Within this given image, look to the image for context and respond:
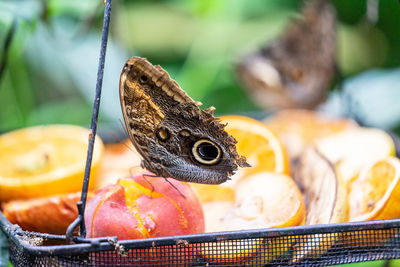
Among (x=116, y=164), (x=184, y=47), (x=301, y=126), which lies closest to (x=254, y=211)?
(x=116, y=164)

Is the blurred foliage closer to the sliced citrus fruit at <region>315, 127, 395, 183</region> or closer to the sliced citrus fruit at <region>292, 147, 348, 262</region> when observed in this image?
the sliced citrus fruit at <region>315, 127, 395, 183</region>

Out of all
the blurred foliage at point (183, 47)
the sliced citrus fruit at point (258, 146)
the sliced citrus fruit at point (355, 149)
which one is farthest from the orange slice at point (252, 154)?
the blurred foliage at point (183, 47)

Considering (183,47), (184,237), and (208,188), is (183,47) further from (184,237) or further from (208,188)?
(184,237)

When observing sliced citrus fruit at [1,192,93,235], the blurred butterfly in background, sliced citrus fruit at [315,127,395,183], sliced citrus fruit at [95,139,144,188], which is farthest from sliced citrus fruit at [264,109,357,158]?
sliced citrus fruit at [1,192,93,235]

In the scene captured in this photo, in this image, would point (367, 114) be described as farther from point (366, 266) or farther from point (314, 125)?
point (366, 266)

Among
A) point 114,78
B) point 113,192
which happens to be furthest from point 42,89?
point 113,192
